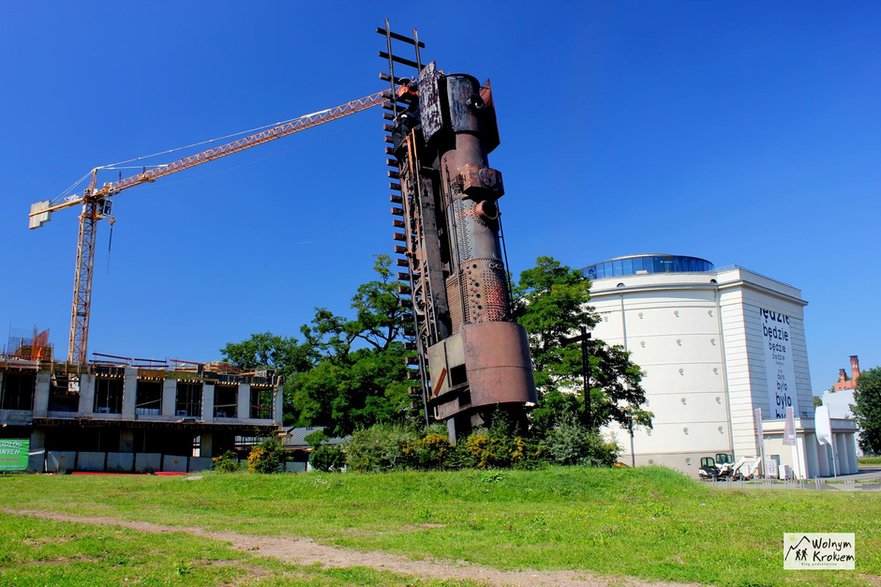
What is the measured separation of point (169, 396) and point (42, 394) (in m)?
8.09

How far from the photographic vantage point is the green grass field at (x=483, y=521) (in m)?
9.25

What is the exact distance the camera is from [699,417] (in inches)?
2376

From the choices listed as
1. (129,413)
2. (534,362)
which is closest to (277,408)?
(129,413)

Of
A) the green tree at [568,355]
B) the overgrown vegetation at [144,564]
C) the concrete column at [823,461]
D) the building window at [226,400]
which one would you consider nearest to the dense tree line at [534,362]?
the green tree at [568,355]

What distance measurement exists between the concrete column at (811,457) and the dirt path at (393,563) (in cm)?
5268

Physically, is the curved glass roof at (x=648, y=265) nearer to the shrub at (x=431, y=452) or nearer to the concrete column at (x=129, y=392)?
the concrete column at (x=129, y=392)

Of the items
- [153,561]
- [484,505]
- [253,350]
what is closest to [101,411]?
[253,350]

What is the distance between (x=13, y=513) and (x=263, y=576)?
31.2 ft

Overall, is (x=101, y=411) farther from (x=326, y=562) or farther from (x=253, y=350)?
(x=326, y=562)

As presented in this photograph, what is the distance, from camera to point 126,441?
49156 millimetres

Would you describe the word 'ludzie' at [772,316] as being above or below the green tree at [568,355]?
above

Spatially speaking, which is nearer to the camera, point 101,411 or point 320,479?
point 320,479

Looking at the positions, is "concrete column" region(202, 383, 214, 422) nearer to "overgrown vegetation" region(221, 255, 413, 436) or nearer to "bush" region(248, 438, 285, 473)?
"overgrown vegetation" region(221, 255, 413, 436)

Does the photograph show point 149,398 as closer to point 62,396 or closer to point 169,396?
point 169,396
